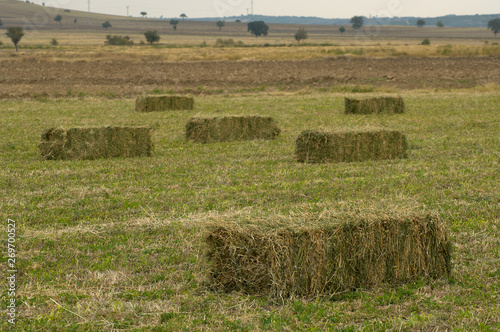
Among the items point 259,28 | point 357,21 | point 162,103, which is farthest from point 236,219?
point 357,21

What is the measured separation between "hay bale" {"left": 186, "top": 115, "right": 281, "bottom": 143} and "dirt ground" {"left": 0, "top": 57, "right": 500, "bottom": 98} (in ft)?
56.1

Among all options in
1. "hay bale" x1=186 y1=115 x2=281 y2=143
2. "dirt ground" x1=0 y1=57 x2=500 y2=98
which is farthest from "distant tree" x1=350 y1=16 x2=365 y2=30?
"hay bale" x1=186 y1=115 x2=281 y2=143

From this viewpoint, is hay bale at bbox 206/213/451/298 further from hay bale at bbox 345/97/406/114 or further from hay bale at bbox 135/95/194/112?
hay bale at bbox 135/95/194/112

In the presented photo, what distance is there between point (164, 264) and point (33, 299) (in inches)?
63.4

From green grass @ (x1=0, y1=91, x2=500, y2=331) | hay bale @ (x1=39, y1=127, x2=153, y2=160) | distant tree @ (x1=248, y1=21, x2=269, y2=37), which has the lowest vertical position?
green grass @ (x1=0, y1=91, x2=500, y2=331)

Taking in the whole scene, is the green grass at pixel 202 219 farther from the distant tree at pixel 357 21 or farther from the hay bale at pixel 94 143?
the distant tree at pixel 357 21

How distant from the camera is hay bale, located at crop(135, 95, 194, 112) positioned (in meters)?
23.7

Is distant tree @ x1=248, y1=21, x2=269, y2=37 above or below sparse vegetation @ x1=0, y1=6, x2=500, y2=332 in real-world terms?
above

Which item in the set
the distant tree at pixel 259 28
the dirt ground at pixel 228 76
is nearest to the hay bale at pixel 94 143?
the dirt ground at pixel 228 76

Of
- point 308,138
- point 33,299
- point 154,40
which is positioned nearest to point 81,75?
point 308,138

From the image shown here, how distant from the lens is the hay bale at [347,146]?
1311 centimetres

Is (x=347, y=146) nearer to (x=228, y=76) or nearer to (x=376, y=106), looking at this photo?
(x=376, y=106)

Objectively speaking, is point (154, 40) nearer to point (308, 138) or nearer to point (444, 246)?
point (308, 138)

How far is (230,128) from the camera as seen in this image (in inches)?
643
